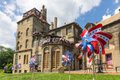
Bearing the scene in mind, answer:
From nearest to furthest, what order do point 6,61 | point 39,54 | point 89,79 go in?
point 89,79, point 39,54, point 6,61

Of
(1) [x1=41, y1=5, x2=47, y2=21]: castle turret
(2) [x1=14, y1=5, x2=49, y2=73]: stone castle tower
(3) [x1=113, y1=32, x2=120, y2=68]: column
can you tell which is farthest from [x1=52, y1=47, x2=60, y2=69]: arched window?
(1) [x1=41, y1=5, x2=47, y2=21]: castle turret

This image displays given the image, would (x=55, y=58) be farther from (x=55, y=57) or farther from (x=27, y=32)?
(x=27, y=32)

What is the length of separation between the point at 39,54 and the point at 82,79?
21.6 m

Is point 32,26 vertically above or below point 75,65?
above

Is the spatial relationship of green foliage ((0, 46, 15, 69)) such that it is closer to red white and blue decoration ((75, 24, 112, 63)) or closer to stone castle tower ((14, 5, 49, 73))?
stone castle tower ((14, 5, 49, 73))

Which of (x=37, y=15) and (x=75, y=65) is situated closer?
(x=75, y=65)

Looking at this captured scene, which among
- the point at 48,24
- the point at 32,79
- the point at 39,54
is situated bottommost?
the point at 32,79

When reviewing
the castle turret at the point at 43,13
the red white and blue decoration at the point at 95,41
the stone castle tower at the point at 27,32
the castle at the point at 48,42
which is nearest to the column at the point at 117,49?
the castle at the point at 48,42

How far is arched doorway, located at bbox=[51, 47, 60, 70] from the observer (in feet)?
103

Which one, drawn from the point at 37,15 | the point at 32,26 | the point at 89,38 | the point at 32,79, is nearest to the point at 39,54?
the point at 32,26

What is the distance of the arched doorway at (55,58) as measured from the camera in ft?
103

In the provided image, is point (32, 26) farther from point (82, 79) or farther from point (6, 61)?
point (6, 61)

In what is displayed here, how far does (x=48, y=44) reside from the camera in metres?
32.3

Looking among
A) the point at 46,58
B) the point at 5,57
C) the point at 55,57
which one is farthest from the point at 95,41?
the point at 5,57
